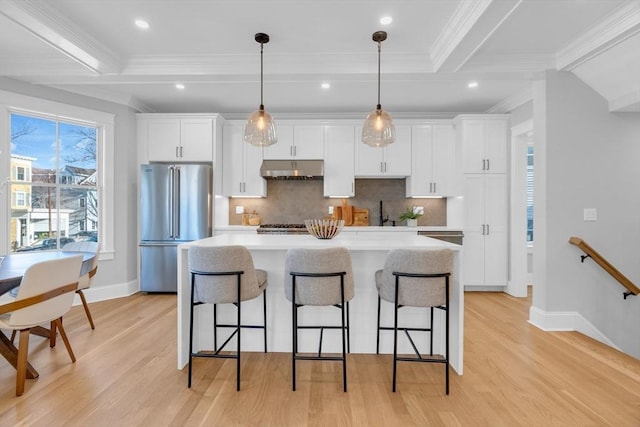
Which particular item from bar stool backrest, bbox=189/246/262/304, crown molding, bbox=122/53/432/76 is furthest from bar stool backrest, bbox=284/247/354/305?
crown molding, bbox=122/53/432/76

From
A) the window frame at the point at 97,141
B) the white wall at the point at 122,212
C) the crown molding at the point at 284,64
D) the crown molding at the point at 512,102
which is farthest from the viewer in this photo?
the white wall at the point at 122,212

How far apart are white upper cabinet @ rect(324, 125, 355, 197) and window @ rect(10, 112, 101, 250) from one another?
3130 millimetres

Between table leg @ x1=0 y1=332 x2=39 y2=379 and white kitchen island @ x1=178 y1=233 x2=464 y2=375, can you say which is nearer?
table leg @ x1=0 y1=332 x2=39 y2=379

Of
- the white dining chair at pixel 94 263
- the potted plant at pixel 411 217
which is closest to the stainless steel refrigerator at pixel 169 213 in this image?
the white dining chair at pixel 94 263

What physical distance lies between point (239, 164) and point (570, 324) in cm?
448

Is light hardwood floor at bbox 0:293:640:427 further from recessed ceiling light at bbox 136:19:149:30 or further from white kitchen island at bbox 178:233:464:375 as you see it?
recessed ceiling light at bbox 136:19:149:30

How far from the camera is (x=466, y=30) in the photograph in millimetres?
2633

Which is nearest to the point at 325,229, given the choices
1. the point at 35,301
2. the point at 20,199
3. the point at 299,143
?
the point at 35,301

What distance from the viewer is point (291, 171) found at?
4707 millimetres

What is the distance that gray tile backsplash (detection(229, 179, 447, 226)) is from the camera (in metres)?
5.18

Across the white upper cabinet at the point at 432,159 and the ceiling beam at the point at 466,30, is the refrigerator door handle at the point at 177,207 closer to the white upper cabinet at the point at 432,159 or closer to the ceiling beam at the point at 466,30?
the white upper cabinet at the point at 432,159

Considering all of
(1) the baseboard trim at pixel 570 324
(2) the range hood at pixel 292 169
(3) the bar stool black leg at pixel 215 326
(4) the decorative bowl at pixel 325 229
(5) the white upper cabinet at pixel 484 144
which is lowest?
(1) the baseboard trim at pixel 570 324

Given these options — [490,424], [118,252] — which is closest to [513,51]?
[490,424]

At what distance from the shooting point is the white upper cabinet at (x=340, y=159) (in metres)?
4.88
